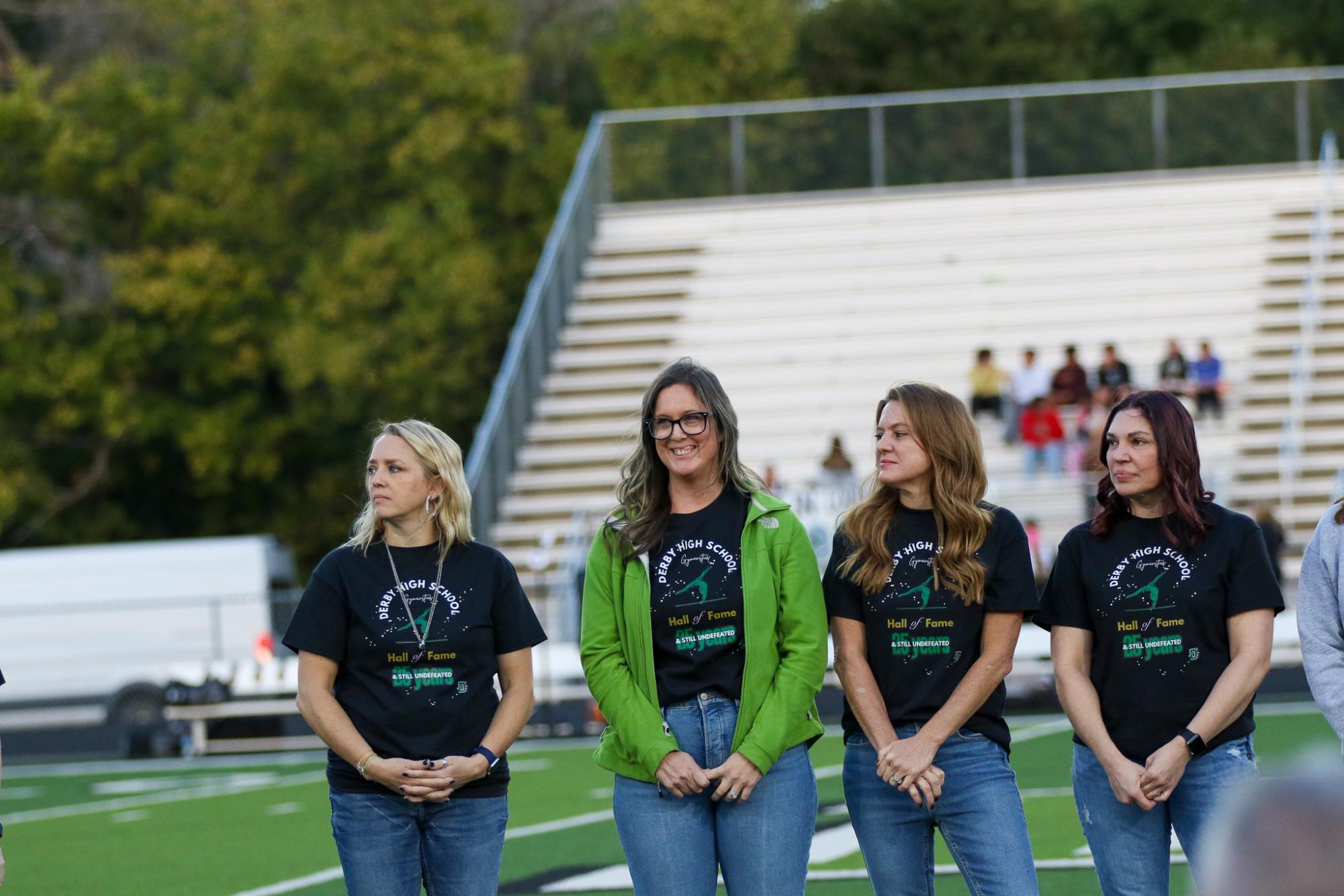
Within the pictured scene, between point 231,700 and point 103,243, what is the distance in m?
17.5

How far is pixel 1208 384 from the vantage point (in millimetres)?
21969

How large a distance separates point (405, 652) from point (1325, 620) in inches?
96.3

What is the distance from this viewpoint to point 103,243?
3234 cm

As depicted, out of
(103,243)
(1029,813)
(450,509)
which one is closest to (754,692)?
(450,509)

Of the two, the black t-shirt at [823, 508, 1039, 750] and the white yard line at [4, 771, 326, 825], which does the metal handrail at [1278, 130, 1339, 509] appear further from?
the black t-shirt at [823, 508, 1039, 750]

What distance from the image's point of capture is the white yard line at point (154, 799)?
12555 millimetres

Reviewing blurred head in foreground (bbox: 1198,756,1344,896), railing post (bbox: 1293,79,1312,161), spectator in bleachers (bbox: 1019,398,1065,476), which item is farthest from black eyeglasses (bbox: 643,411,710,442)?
railing post (bbox: 1293,79,1312,161)

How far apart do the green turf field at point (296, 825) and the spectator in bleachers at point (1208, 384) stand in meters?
7.43

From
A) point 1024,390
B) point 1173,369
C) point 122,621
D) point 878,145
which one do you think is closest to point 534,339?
point 878,145

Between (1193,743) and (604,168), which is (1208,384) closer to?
(604,168)

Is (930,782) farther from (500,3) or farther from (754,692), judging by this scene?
(500,3)

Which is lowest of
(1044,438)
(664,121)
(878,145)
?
(1044,438)

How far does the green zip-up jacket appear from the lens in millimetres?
4562

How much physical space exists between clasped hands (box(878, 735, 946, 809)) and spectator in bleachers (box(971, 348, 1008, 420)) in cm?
1756
